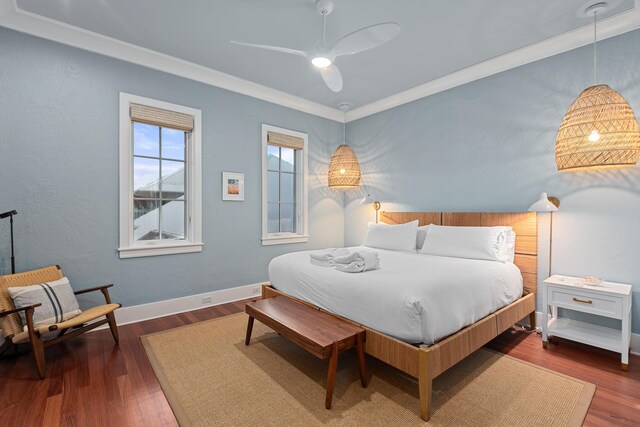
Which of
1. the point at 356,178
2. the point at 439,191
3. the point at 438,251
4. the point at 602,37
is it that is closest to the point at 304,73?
the point at 356,178

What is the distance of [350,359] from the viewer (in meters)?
2.47

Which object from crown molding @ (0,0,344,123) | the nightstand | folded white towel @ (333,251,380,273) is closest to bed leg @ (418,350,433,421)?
folded white towel @ (333,251,380,273)

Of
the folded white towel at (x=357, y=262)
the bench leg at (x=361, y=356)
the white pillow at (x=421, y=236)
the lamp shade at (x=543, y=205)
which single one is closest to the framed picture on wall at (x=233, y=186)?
the folded white towel at (x=357, y=262)

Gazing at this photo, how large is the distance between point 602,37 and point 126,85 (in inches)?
182

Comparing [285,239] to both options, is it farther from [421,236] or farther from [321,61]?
[321,61]

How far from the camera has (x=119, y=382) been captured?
2.17 m

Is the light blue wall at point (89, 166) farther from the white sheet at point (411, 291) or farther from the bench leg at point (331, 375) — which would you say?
the bench leg at point (331, 375)

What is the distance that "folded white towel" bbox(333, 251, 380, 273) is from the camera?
2.49 meters

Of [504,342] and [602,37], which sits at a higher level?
[602,37]

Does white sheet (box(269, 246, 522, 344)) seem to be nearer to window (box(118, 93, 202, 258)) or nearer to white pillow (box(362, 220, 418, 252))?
white pillow (box(362, 220, 418, 252))

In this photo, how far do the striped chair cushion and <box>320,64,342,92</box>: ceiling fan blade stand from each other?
2.88 m

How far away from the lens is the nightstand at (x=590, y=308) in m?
2.33

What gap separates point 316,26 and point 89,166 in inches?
102

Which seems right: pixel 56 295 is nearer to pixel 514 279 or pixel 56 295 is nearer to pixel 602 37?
pixel 514 279
